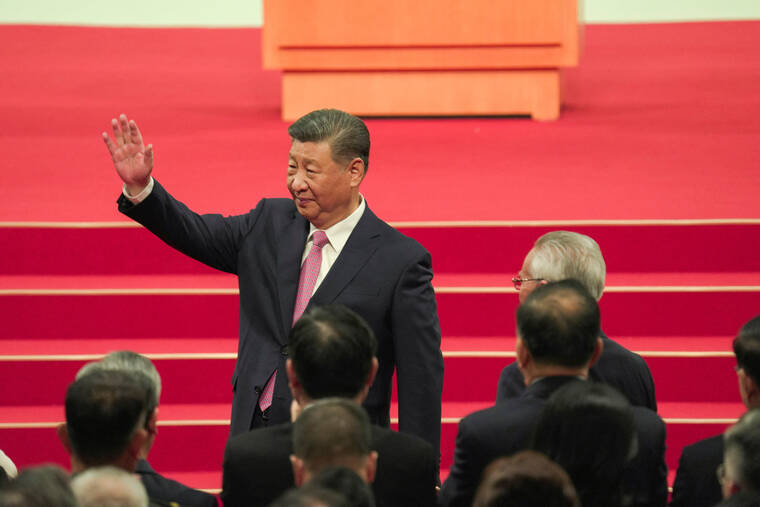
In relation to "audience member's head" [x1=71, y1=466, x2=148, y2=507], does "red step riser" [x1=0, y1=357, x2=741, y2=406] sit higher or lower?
lower

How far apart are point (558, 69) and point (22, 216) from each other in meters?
2.85

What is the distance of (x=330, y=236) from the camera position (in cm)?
258

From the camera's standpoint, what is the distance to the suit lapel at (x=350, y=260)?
251 centimetres

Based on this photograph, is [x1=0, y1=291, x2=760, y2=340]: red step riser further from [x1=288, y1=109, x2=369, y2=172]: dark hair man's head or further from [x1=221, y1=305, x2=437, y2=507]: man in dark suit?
[x1=221, y1=305, x2=437, y2=507]: man in dark suit

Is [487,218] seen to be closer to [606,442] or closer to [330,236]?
[330,236]

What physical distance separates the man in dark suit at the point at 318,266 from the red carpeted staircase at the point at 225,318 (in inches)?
44.7

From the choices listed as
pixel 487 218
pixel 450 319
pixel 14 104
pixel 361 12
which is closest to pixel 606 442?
pixel 450 319

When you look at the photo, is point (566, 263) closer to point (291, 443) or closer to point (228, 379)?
point (291, 443)

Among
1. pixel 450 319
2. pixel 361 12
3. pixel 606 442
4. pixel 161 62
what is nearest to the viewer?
pixel 606 442

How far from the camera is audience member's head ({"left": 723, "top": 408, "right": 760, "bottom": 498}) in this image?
5.61ft

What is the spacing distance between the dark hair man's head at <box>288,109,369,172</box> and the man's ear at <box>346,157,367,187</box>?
0.01 meters

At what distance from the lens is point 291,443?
1.97m

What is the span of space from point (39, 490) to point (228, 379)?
7.48ft

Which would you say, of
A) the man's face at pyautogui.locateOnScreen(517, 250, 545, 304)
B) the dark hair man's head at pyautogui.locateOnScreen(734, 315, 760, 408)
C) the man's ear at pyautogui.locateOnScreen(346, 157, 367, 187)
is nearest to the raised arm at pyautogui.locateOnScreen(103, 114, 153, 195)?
the man's ear at pyautogui.locateOnScreen(346, 157, 367, 187)
